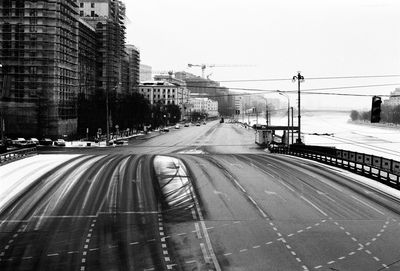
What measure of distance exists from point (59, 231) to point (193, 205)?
298 inches

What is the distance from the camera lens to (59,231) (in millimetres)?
20219

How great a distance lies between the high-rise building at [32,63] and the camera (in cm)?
10038

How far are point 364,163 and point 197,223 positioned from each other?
69.5ft

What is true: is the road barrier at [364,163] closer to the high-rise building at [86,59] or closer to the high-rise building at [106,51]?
A: the high-rise building at [86,59]

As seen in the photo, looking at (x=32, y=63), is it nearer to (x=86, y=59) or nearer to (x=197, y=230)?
(x=86, y=59)

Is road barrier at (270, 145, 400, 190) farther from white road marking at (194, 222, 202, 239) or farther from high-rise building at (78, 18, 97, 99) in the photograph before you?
high-rise building at (78, 18, 97, 99)

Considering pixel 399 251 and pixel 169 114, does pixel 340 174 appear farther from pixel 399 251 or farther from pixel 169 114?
pixel 169 114

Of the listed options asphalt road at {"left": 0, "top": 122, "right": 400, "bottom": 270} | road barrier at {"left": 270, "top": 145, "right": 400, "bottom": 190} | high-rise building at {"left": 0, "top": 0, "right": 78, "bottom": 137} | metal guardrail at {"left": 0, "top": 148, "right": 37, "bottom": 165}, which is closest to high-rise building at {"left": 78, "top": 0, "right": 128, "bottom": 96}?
high-rise building at {"left": 0, "top": 0, "right": 78, "bottom": 137}

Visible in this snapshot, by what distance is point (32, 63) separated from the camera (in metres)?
102

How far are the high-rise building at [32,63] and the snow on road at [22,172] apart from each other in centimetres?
5643

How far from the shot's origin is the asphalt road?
16.6 m

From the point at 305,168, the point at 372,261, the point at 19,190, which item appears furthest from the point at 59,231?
the point at 305,168

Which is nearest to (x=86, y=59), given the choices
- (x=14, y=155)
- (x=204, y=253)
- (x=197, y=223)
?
(x=14, y=155)

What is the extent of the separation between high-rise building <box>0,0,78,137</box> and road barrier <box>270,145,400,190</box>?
62.9m
